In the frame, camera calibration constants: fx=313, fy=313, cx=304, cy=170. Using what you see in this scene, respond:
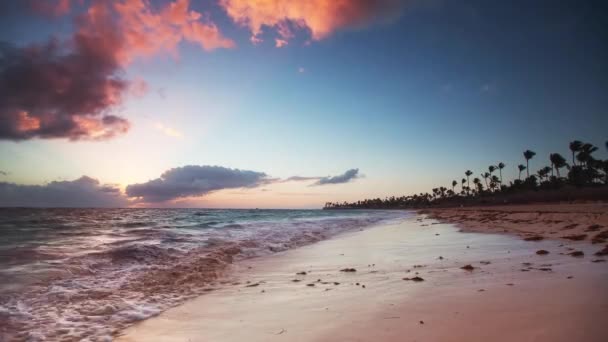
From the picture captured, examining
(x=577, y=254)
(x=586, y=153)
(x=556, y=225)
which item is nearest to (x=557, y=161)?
(x=586, y=153)

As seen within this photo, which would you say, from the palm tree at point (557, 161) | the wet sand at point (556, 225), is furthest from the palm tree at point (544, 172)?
the wet sand at point (556, 225)

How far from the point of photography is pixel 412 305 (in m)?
4.34

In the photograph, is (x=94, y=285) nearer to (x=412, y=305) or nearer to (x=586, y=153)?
(x=412, y=305)

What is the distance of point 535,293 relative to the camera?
432cm

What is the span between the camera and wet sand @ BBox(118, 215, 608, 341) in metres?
3.31

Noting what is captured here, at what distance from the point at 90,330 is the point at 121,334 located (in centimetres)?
59

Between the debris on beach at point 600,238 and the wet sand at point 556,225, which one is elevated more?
the debris on beach at point 600,238

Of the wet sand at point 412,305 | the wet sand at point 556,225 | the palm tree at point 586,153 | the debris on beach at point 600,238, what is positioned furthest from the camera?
the palm tree at point 586,153

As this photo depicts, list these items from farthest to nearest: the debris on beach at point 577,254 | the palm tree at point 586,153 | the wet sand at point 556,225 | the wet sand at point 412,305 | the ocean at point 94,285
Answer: the palm tree at point 586,153
the wet sand at point 556,225
the debris on beach at point 577,254
the ocean at point 94,285
the wet sand at point 412,305

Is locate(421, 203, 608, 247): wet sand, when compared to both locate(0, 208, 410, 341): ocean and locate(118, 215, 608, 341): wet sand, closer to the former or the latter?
locate(118, 215, 608, 341): wet sand

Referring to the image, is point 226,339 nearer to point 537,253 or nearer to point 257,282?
point 257,282

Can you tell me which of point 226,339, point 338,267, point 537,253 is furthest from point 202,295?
point 537,253

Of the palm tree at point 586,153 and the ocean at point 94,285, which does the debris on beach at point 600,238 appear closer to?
the ocean at point 94,285

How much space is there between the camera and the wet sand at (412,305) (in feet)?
10.9
